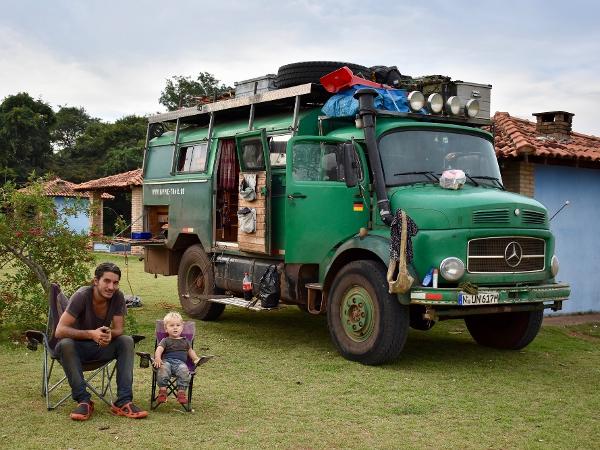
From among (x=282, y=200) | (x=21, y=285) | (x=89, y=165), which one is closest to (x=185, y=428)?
(x=282, y=200)

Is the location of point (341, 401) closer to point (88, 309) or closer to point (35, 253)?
point (88, 309)

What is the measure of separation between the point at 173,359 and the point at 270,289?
3.41 meters

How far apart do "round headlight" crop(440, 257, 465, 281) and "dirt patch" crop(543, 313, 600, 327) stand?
17.1ft

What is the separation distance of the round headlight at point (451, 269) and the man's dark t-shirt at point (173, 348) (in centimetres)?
284

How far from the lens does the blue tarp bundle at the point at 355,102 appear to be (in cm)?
891

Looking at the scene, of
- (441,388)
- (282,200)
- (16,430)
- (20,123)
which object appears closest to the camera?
(16,430)

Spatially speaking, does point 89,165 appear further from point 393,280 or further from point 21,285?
point 393,280

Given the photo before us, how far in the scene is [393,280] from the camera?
777 cm

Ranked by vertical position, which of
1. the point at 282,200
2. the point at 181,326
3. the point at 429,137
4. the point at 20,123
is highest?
the point at 20,123

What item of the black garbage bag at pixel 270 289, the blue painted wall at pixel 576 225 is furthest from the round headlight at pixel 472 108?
the blue painted wall at pixel 576 225

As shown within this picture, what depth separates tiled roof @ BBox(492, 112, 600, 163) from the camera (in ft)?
39.8

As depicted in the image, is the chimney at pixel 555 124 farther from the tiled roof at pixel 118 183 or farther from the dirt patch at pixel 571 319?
the tiled roof at pixel 118 183

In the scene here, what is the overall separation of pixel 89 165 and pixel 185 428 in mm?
45084

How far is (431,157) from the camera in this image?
8805 millimetres
